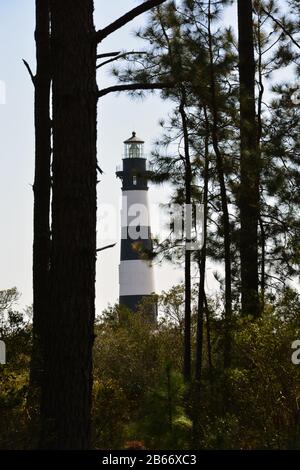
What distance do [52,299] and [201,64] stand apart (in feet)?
20.4

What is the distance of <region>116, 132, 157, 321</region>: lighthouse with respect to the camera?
36562 millimetres

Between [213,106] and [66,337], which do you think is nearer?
[66,337]

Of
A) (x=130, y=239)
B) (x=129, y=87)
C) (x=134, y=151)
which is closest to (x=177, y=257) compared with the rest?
(x=129, y=87)

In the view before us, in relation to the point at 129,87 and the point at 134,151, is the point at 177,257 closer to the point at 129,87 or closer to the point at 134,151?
the point at 129,87

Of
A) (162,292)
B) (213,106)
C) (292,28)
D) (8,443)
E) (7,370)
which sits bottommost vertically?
(8,443)

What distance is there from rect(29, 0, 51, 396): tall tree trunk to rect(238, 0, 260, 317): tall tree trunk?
2786 mm

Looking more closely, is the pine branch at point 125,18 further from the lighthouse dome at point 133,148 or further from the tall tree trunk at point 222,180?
the lighthouse dome at point 133,148

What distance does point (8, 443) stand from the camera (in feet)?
21.4

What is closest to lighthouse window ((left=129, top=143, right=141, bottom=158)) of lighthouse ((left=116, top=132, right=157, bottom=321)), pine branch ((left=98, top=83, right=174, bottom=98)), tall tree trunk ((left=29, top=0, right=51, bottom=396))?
lighthouse ((left=116, top=132, right=157, bottom=321))

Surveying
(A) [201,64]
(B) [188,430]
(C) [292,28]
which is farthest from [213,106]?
(B) [188,430]

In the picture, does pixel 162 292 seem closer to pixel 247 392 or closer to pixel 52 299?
pixel 247 392

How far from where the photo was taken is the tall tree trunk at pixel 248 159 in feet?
39.8

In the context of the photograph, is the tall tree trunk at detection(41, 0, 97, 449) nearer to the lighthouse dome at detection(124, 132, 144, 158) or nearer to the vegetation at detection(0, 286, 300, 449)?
the vegetation at detection(0, 286, 300, 449)

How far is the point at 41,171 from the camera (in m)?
10.2
